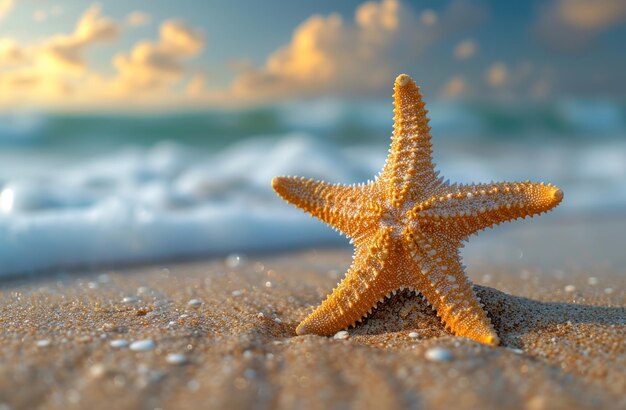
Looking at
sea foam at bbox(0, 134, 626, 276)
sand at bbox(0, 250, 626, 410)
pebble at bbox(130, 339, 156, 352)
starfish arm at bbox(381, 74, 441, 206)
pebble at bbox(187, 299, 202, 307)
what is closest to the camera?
sand at bbox(0, 250, 626, 410)

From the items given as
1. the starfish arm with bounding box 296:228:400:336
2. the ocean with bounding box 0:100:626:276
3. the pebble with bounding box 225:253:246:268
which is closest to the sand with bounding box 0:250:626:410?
the starfish arm with bounding box 296:228:400:336

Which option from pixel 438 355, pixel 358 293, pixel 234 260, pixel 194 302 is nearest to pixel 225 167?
pixel 234 260

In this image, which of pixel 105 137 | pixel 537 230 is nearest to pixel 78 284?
pixel 537 230

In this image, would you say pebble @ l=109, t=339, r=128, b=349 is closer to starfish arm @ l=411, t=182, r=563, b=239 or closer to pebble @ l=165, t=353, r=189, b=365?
pebble @ l=165, t=353, r=189, b=365

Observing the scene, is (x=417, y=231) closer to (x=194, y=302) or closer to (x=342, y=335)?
→ (x=342, y=335)

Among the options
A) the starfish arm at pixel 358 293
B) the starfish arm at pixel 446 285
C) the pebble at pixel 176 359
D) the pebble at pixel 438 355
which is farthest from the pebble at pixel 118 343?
the starfish arm at pixel 446 285

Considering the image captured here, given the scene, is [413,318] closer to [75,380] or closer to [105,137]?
[75,380]
